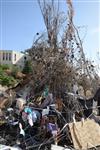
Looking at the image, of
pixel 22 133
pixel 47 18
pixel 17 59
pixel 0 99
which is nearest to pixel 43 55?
pixel 47 18

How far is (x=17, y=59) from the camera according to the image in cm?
3712

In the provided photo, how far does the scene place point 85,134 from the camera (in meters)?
5.67

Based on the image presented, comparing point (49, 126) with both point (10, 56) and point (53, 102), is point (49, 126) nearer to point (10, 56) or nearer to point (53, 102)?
point (53, 102)

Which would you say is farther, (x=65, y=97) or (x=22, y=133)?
(x=65, y=97)

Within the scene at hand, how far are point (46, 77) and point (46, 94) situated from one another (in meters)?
0.41

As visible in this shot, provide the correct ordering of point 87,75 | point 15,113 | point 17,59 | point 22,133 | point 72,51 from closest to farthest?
point 22,133, point 15,113, point 72,51, point 87,75, point 17,59

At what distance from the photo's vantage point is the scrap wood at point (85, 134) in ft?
17.8

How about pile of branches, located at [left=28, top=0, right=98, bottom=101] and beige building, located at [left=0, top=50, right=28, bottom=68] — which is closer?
pile of branches, located at [left=28, top=0, right=98, bottom=101]

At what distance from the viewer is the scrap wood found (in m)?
5.43

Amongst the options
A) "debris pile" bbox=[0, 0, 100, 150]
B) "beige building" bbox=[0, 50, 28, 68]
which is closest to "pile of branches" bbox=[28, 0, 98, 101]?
"debris pile" bbox=[0, 0, 100, 150]

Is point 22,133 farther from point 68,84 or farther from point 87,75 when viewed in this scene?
point 87,75

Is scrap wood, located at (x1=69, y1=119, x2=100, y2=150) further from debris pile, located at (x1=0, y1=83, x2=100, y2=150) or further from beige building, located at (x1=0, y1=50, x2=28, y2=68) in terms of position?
beige building, located at (x1=0, y1=50, x2=28, y2=68)

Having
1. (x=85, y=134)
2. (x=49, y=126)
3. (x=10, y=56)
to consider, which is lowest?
(x=85, y=134)

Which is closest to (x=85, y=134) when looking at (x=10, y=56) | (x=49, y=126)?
(x=49, y=126)
